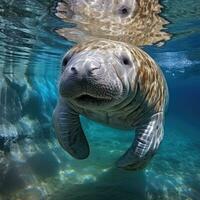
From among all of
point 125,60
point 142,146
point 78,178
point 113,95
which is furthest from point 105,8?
point 113,95

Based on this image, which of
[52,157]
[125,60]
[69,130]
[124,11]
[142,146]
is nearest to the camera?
[125,60]

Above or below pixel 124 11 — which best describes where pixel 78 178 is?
below

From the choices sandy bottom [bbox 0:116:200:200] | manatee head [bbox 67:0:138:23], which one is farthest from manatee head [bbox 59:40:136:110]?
sandy bottom [bbox 0:116:200:200]

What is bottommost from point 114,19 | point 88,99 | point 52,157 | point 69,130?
point 52,157

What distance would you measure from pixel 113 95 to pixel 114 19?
18.6 feet

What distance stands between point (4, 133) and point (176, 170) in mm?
5675

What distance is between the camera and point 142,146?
5.42 m

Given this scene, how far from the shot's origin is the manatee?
8016mm

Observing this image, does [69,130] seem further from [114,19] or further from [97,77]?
[114,19]

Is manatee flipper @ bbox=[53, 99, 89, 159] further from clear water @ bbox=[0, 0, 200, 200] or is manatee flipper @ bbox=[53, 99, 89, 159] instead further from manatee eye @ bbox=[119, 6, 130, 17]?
manatee eye @ bbox=[119, 6, 130, 17]

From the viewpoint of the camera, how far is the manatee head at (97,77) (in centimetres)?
370

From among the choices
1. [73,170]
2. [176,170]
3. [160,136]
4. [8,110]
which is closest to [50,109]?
[8,110]

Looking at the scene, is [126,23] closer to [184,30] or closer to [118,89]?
[184,30]

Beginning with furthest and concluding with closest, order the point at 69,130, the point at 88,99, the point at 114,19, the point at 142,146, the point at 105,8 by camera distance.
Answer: the point at 114,19
the point at 105,8
the point at 69,130
the point at 142,146
the point at 88,99
